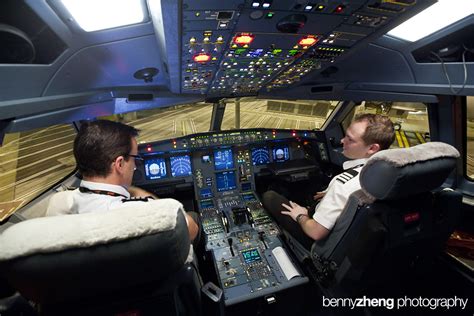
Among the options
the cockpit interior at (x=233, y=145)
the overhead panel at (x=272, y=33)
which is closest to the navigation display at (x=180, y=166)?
the cockpit interior at (x=233, y=145)

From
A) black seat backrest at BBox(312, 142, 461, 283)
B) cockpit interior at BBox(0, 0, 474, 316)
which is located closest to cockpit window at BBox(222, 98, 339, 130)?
cockpit interior at BBox(0, 0, 474, 316)

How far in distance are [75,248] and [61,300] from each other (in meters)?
0.27

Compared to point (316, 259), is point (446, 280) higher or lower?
lower

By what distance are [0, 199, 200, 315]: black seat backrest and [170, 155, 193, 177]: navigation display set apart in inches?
87.1

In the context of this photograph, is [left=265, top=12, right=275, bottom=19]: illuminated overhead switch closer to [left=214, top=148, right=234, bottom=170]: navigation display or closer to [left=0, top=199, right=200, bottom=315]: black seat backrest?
[left=0, top=199, right=200, bottom=315]: black seat backrest

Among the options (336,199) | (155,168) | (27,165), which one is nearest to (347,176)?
(336,199)

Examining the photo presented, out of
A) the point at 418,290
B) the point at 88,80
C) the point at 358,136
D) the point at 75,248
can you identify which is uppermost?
the point at 88,80

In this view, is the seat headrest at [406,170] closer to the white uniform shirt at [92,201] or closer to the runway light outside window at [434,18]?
the runway light outside window at [434,18]

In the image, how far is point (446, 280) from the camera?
2.03 metres

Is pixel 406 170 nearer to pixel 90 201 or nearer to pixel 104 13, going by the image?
pixel 90 201

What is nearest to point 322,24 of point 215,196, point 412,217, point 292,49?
point 292,49

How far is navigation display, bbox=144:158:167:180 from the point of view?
9.52 feet

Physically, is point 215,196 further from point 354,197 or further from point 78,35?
point 78,35

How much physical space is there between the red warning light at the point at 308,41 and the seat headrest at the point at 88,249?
1.23m
